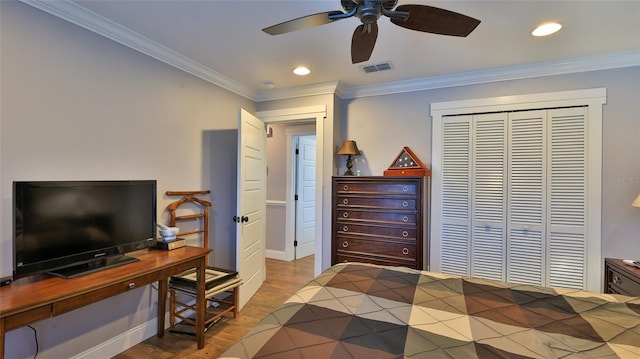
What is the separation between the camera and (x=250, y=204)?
3178 mm

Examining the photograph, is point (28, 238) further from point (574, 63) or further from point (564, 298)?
point (574, 63)

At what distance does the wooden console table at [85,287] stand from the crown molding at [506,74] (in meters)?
2.46

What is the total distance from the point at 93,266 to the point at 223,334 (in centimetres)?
117

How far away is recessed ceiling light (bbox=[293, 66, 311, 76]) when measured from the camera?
9.36 ft

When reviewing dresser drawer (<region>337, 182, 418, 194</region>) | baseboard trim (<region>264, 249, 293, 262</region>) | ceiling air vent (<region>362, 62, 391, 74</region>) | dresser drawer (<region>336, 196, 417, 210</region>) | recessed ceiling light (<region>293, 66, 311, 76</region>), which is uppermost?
ceiling air vent (<region>362, 62, 391, 74</region>)

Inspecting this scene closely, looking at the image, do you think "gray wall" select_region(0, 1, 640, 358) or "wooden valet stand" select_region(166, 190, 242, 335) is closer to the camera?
"gray wall" select_region(0, 1, 640, 358)

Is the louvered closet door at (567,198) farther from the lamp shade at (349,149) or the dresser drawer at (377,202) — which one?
the lamp shade at (349,149)

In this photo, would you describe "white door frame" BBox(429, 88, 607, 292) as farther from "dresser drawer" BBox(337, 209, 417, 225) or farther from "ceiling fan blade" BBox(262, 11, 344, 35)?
"ceiling fan blade" BBox(262, 11, 344, 35)

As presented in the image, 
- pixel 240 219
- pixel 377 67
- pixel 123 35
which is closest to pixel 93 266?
pixel 240 219

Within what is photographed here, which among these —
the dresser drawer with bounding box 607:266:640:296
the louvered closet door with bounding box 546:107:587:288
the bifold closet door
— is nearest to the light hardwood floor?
the bifold closet door

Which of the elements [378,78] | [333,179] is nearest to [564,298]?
[333,179]

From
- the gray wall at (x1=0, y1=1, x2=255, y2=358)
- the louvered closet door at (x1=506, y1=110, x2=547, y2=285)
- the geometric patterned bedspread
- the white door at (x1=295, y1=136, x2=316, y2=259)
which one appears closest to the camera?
the geometric patterned bedspread

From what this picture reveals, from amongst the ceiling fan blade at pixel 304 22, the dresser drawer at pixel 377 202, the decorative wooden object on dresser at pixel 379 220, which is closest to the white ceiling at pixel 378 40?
the ceiling fan blade at pixel 304 22

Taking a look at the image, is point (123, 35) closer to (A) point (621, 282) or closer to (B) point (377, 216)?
(B) point (377, 216)
